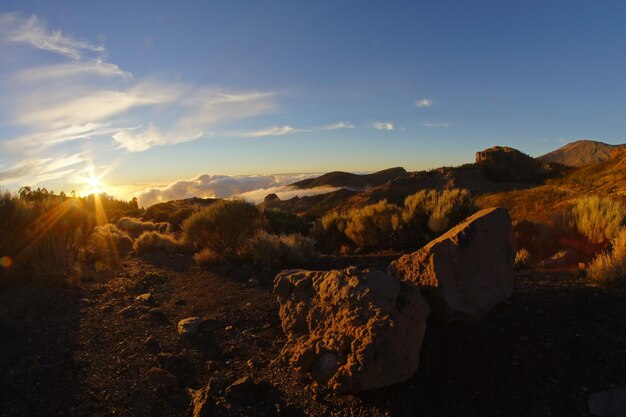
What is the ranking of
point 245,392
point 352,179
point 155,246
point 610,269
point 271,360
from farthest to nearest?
point 352,179 → point 155,246 → point 610,269 → point 271,360 → point 245,392

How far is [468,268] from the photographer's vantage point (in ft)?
14.6

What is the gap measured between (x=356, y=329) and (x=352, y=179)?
64.4m

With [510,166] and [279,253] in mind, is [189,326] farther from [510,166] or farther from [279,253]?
[510,166]

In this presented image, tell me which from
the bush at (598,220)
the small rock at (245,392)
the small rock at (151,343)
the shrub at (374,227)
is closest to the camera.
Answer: the small rock at (245,392)

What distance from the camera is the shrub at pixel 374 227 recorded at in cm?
1072

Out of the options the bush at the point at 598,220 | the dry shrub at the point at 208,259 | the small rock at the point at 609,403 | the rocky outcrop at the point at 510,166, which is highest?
the rocky outcrop at the point at 510,166

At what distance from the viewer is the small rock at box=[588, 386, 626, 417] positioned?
332 cm

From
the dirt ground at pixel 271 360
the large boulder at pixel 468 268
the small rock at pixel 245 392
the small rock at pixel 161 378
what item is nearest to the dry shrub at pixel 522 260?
the dirt ground at pixel 271 360

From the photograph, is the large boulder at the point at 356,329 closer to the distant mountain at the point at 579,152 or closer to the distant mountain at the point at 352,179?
the distant mountain at the point at 352,179

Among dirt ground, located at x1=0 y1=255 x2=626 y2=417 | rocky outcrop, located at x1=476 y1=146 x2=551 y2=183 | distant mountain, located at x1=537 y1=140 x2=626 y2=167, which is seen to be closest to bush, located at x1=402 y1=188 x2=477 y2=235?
dirt ground, located at x1=0 y1=255 x2=626 y2=417

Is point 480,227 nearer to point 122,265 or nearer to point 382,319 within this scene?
point 382,319

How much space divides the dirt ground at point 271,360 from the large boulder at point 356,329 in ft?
0.68

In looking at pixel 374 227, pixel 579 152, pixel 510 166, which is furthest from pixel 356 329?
pixel 579 152

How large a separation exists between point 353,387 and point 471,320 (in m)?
1.66
